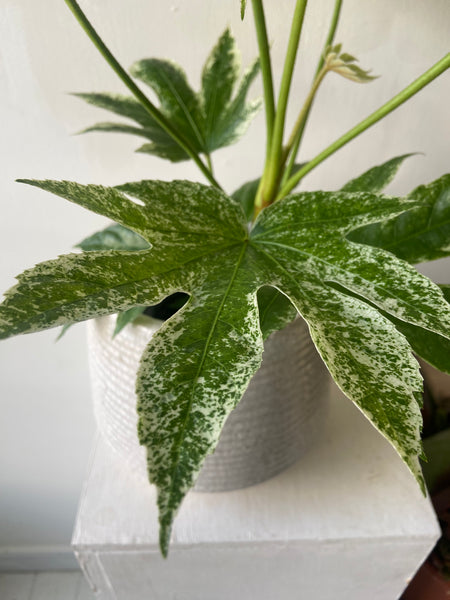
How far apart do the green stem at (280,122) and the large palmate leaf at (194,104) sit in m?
0.07

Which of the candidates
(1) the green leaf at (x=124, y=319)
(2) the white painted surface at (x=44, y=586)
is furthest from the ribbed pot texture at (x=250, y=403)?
(2) the white painted surface at (x=44, y=586)

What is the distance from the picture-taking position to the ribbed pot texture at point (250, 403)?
1.42 feet

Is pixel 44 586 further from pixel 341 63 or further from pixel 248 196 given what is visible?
pixel 341 63

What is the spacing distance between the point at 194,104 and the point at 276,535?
0.43m

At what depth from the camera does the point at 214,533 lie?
534 millimetres

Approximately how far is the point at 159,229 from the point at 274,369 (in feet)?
0.61

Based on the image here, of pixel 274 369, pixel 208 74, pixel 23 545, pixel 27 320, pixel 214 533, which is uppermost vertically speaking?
pixel 208 74

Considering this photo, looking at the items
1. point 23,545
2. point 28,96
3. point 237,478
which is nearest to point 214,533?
point 237,478

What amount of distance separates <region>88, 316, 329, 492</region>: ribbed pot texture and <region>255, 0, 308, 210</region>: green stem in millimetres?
112

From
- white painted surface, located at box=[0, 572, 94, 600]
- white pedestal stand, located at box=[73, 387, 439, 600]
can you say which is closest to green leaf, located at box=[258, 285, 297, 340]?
white pedestal stand, located at box=[73, 387, 439, 600]

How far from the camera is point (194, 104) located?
0.46 metres

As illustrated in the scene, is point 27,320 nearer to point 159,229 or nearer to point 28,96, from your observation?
point 159,229

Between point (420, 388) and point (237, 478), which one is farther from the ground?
point (420, 388)

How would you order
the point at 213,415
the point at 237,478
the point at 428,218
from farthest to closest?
1. the point at 237,478
2. the point at 428,218
3. the point at 213,415
